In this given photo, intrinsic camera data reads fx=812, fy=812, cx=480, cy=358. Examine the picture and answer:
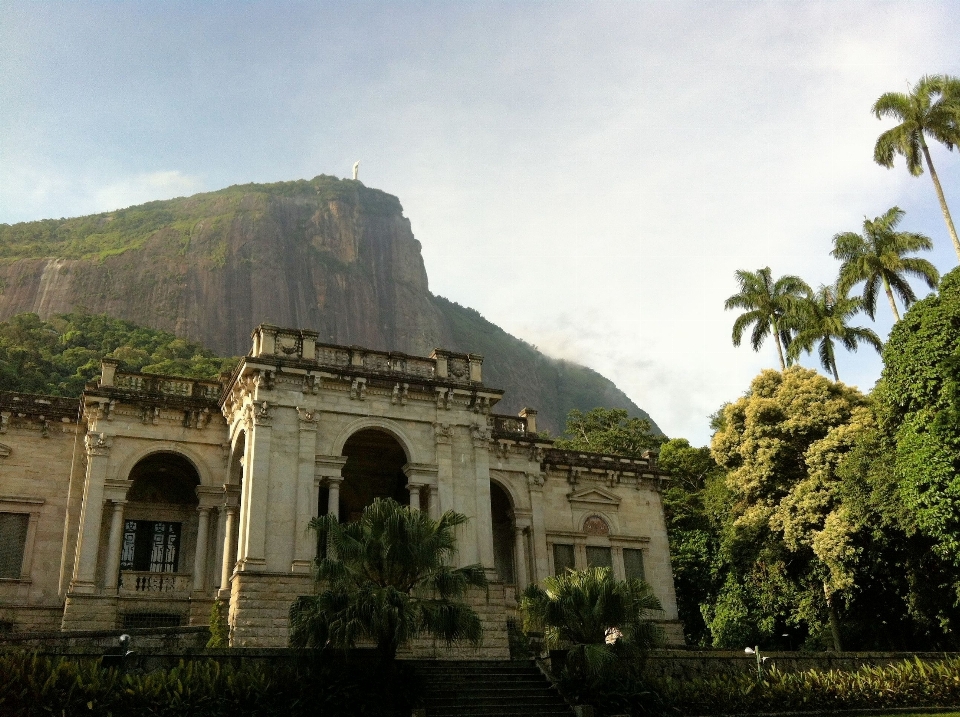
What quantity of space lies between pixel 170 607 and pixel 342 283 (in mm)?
104854

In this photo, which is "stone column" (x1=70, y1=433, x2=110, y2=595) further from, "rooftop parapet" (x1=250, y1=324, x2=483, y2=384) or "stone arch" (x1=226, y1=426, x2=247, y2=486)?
"rooftop parapet" (x1=250, y1=324, x2=483, y2=384)

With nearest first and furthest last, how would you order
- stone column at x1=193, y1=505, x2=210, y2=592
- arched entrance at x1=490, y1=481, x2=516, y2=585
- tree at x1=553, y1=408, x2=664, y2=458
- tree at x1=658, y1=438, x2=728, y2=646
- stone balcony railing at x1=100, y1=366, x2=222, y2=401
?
stone column at x1=193, y1=505, x2=210, y2=592, stone balcony railing at x1=100, y1=366, x2=222, y2=401, arched entrance at x1=490, y1=481, x2=516, y2=585, tree at x1=658, y1=438, x2=728, y2=646, tree at x1=553, y1=408, x2=664, y2=458

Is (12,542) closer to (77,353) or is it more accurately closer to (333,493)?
(333,493)

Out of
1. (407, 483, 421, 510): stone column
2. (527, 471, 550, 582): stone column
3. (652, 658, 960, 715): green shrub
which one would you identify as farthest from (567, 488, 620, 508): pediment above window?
(652, 658, 960, 715): green shrub

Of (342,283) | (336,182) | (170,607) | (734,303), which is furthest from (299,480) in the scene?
(336,182)

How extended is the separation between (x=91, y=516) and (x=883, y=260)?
106 ft

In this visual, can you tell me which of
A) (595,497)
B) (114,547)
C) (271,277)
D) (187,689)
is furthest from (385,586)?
(271,277)

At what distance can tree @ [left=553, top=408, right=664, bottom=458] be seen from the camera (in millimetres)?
53094

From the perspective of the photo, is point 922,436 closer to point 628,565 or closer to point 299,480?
point 628,565

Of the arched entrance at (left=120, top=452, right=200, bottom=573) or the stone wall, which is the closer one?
the stone wall

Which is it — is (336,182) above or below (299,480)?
above

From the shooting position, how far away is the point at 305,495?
2156cm

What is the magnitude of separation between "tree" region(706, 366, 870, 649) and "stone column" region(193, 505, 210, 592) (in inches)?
746

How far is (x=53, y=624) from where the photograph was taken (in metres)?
22.5
